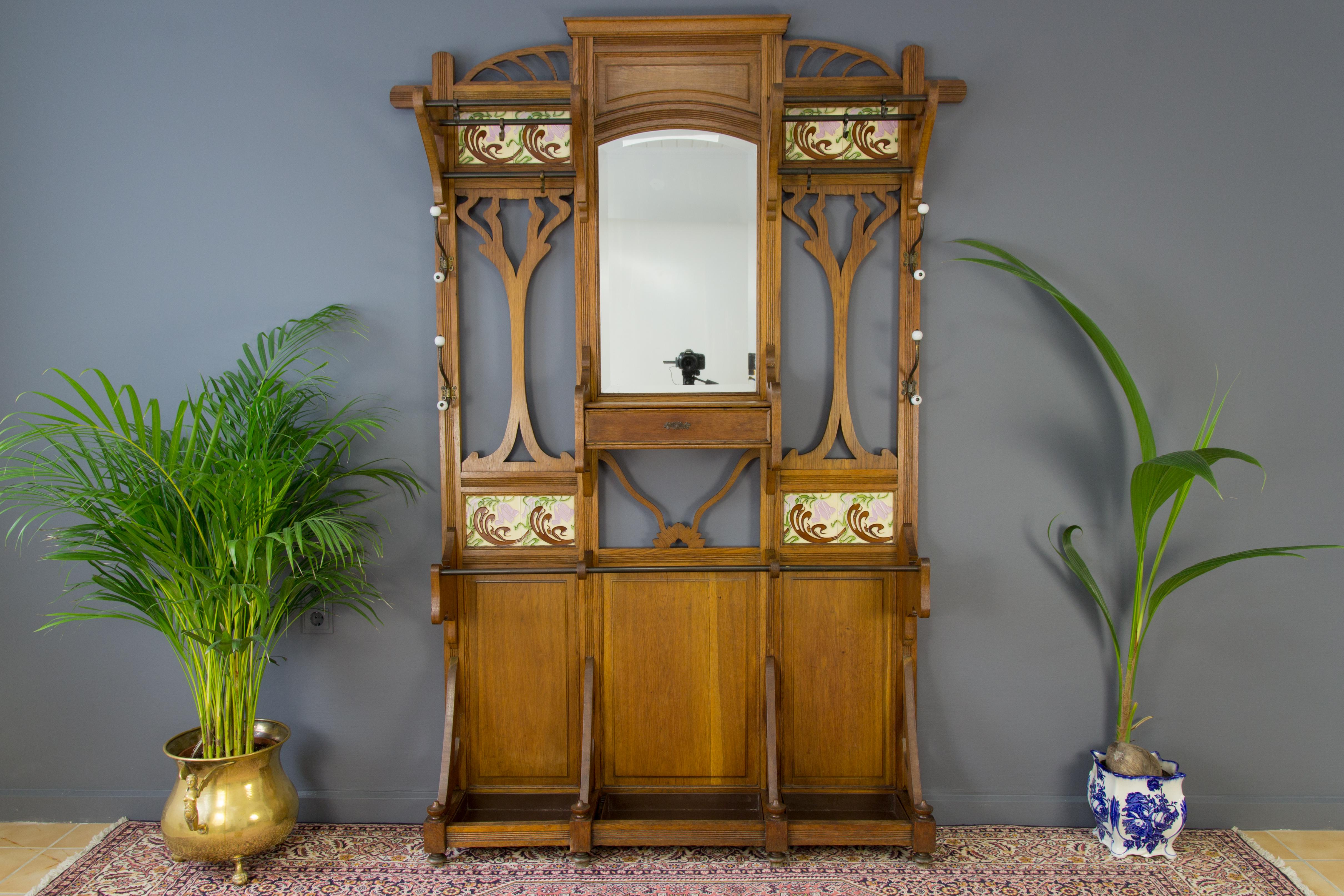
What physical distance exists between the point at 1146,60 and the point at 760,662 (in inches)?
87.7

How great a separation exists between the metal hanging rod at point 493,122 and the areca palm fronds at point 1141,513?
736mm

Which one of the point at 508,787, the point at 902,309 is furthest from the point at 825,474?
the point at 508,787

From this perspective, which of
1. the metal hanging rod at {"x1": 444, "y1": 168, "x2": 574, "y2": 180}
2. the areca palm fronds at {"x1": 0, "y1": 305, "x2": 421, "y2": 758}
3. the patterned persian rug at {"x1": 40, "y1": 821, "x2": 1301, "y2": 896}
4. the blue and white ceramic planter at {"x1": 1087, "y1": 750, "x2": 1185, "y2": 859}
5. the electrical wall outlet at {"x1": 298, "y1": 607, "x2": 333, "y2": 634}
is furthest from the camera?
the electrical wall outlet at {"x1": 298, "y1": 607, "x2": 333, "y2": 634}

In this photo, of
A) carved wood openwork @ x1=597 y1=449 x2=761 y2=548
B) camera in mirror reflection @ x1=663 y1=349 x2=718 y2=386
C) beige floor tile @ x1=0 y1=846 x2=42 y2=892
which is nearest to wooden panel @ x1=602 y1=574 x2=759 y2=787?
carved wood openwork @ x1=597 y1=449 x2=761 y2=548

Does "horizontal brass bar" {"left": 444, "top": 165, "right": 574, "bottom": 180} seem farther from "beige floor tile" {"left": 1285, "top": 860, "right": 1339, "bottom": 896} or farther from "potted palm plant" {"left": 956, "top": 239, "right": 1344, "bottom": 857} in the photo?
"beige floor tile" {"left": 1285, "top": 860, "right": 1339, "bottom": 896}

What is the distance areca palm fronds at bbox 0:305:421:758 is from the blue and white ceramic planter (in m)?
2.29

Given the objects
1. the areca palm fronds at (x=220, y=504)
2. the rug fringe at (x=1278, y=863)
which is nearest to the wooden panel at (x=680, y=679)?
the areca palm fronds at (x=220, y=504)

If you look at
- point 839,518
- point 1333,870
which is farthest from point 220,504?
point 1333,870

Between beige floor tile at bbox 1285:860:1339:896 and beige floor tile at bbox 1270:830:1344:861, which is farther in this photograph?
beige floor tile at bbox 1270:830:1344:861

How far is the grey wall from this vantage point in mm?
2533

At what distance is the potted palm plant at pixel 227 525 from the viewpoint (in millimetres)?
2168

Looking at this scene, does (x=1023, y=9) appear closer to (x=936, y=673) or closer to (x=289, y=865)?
(x=936, y=673)

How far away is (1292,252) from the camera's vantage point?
8.39 feet

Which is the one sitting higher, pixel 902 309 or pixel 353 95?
pixel 353 95
